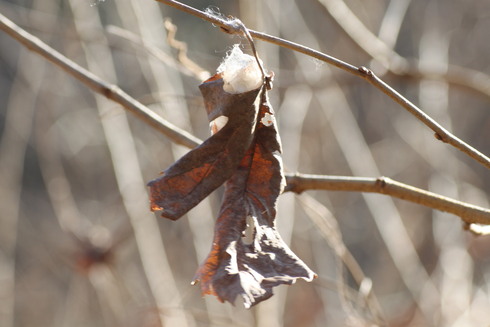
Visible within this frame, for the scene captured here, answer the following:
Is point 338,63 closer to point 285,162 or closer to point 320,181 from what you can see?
point 320,181

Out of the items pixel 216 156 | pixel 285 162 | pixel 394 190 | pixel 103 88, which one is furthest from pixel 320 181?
pixel 285 162

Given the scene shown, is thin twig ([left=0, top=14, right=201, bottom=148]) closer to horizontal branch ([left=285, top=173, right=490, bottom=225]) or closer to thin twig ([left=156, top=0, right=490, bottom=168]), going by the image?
horizontal branch ([left=285, top=173, right=490, bottom=225])

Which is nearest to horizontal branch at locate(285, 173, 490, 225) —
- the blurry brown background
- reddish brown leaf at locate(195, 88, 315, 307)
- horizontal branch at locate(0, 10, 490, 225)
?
horizontal branch at locate(0, 10, 490, 225)

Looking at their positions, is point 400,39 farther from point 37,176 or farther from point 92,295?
point 37,176

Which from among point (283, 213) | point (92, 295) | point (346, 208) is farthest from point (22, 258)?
point (283, 213)

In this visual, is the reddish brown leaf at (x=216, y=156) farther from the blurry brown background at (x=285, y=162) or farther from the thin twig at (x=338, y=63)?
the blurry brown background at (x=285, y=162)

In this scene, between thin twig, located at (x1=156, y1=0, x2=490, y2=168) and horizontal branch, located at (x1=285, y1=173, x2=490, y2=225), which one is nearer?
thin twig, located at (x1=156, y1=0, x2=490, y2=168)
